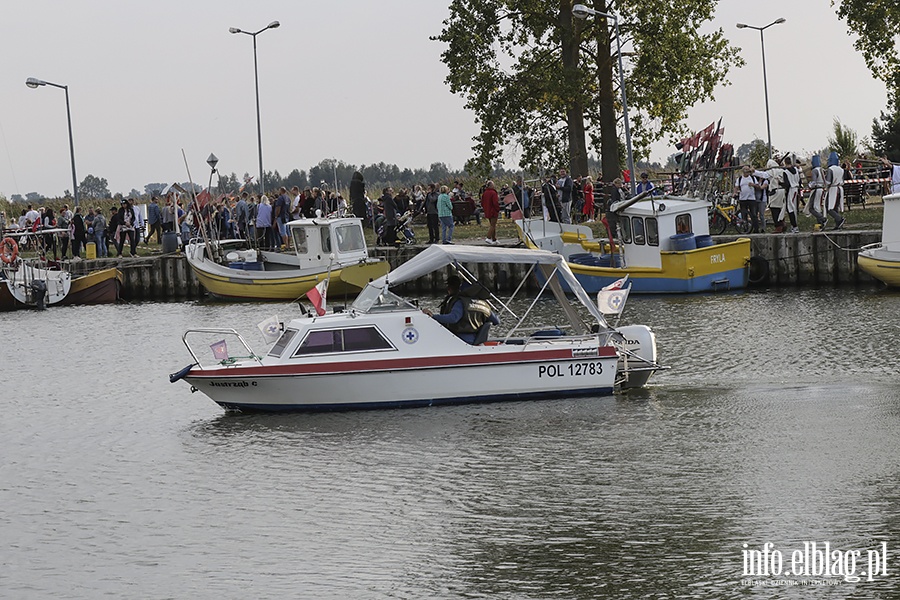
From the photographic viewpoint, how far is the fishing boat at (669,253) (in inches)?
1446

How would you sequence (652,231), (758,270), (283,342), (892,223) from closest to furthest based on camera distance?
(283,342) < (892,223) < (652,231) < (758,270)

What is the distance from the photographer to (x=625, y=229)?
3775 centimetres

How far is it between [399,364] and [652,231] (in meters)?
17.6

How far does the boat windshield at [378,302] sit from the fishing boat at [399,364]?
0.05 ft

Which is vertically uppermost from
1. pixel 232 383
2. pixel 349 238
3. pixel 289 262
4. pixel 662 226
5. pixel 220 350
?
pixel 349 238

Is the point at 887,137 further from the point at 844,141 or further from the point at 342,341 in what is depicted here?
the point at 342,341

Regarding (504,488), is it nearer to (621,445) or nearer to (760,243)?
(621,445)

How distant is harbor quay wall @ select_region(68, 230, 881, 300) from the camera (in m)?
37.9

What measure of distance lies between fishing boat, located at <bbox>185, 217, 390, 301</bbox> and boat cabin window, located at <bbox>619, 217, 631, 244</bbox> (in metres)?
7.13

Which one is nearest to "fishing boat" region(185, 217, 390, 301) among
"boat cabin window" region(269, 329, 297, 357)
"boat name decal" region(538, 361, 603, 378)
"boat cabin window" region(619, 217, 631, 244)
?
"boat cabin window" region(619, 217, 631, 244)

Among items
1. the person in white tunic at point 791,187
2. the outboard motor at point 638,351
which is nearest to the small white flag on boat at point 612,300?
the outboard motor at point 638,351

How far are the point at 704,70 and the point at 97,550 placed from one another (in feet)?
122

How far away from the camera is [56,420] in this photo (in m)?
23.3

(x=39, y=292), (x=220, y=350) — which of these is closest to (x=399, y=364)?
(x=220, y=350)
